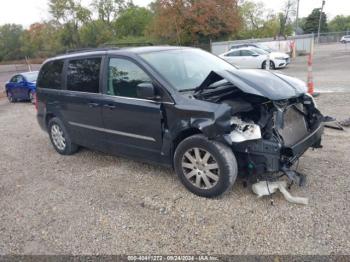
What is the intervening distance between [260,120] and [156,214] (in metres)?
1.56

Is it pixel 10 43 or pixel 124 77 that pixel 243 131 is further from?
pixel 10 43

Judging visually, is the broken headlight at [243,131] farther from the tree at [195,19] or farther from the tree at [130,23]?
the tree at [130,23]

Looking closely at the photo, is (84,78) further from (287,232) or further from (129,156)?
(287,232)

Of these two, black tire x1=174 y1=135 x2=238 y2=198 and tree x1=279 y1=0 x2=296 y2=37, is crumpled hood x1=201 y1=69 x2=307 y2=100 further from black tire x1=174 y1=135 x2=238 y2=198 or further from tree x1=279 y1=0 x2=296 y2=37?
tree x1=279 y1=0 x2=296 y2=37

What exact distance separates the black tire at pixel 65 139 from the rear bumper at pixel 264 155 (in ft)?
10.5

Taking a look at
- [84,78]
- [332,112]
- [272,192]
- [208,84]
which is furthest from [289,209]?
[332,112]

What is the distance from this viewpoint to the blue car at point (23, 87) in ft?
44.0

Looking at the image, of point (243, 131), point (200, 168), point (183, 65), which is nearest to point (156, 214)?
point (200, 168)

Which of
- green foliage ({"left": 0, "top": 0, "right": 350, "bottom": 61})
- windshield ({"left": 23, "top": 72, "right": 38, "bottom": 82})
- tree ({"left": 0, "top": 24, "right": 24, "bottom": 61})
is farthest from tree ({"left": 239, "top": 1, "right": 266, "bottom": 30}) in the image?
windshield ({"left": 23, "top": 72, "right": 38, "bottom": 82})

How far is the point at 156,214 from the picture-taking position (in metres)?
3.68

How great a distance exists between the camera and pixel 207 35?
106ft

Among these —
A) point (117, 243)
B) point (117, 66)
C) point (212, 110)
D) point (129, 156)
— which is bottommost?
point (117, 243)

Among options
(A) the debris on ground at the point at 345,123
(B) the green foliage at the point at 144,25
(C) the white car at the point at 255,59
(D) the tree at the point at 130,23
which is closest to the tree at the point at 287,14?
(B) the green foliage at the point at 144,25

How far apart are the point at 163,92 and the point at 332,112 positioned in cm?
507
